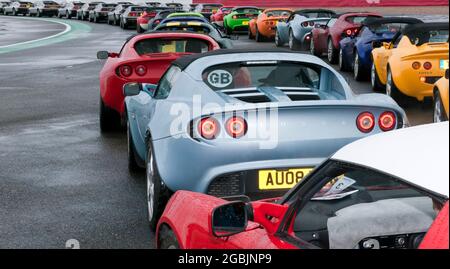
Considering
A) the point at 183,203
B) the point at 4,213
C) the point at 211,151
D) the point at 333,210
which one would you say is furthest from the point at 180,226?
the point at 4,213

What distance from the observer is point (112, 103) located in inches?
420

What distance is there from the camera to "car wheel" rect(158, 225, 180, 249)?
4.16m

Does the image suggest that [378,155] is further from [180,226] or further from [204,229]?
[180,226]

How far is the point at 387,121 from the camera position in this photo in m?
6.29

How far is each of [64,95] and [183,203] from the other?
1174cm

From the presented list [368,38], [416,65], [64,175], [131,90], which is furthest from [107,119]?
[368,38]

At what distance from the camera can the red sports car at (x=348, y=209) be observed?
9.62 feet

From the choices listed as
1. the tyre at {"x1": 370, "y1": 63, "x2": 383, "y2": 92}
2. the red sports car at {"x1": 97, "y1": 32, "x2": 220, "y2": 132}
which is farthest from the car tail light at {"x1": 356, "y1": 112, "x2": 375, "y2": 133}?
the tyre at {"x1": 370, "y1": 63, "x2": 383, "y2": 92}

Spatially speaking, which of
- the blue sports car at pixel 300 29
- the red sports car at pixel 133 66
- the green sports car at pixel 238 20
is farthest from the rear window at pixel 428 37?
the green sports car at pixel 238 20

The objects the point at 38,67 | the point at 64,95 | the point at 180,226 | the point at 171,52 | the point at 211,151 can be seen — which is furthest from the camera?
the point at 38,67

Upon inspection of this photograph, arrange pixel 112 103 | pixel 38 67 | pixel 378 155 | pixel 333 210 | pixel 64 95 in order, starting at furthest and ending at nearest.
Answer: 1. pixel 38 67
2. pixel 64 95
3. pixel 112 103
4. pixel 333 210
5. pixel 378 155

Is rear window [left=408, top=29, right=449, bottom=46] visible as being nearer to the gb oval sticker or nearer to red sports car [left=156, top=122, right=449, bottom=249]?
the gb oval sticker

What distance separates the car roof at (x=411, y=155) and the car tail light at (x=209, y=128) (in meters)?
2.68

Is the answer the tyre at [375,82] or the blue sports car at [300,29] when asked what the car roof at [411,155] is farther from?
the blue sports car at [300,29]
